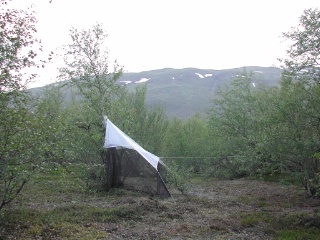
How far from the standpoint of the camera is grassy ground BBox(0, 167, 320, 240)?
8.54 meters

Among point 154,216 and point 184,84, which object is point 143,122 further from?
point 184,84

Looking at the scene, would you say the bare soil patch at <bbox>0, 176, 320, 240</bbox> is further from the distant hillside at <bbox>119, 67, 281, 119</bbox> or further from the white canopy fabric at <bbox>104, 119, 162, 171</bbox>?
the distant hillside at <bbox>119, 67, 281, 119</bbox>

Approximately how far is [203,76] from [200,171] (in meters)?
110

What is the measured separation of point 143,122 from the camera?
23.0 meters

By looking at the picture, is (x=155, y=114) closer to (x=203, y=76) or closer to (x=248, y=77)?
(x=248, y=77)

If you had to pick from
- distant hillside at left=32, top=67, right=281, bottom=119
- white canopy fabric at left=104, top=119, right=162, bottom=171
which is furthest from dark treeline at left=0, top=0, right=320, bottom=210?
distant hillside at left=32, top=67, right=281, bottom=119

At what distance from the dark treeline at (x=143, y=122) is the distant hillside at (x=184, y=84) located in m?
67.0

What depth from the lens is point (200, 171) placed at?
25562 millimetres

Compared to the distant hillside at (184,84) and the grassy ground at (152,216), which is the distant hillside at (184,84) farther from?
the grassy ground at (152,216)

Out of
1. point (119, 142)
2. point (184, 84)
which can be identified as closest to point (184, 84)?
point (184, 84)

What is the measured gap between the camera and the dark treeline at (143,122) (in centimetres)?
775

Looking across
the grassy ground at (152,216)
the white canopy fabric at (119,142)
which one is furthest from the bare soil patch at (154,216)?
the white canopy fabric at (119,142)

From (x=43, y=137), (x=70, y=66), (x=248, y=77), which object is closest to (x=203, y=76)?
(x=248, y=77)

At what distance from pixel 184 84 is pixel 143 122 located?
10174cm
